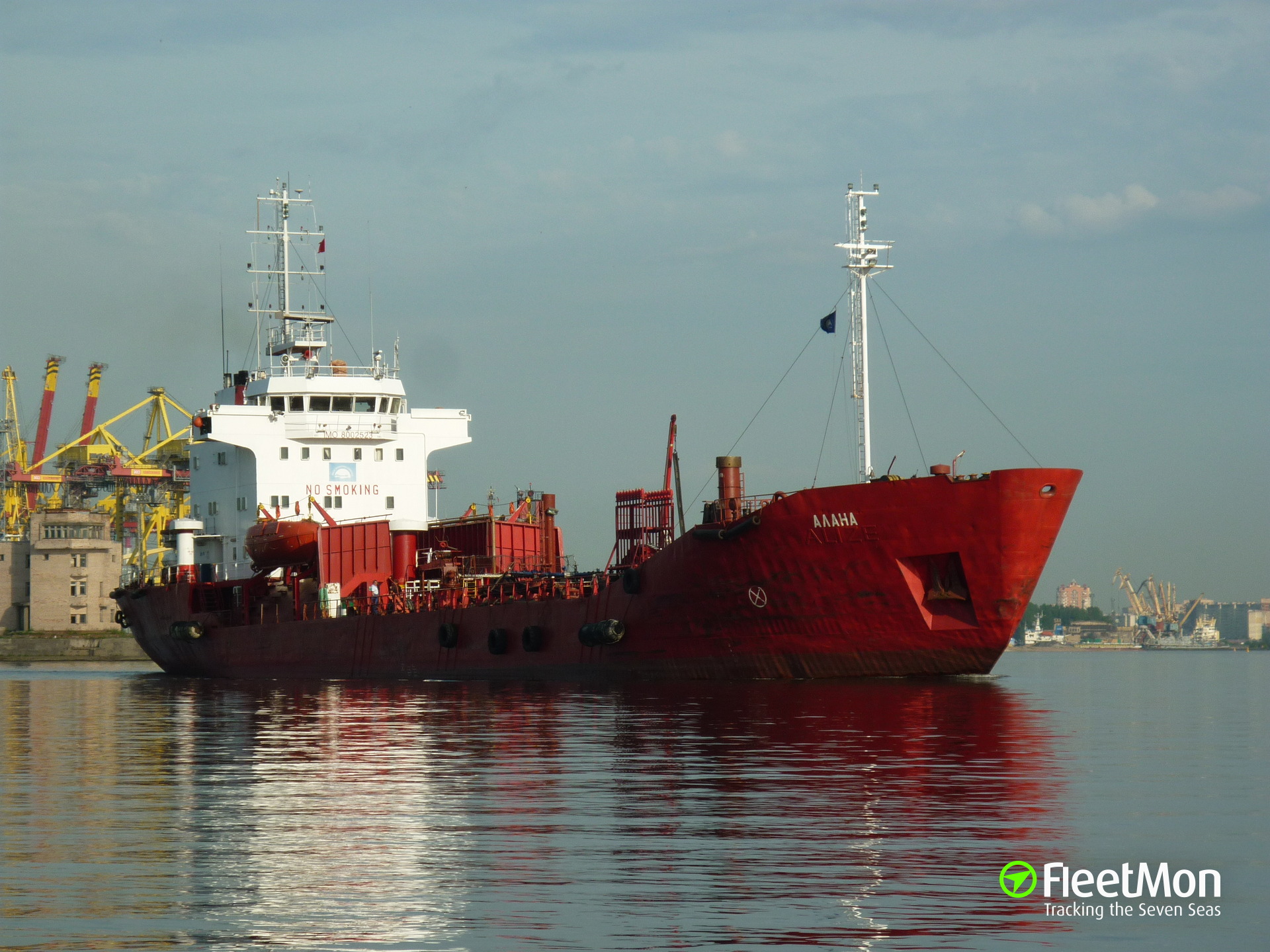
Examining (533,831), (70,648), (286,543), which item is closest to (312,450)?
(286,543)

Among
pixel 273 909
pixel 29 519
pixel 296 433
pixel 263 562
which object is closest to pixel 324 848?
pixel 273 909

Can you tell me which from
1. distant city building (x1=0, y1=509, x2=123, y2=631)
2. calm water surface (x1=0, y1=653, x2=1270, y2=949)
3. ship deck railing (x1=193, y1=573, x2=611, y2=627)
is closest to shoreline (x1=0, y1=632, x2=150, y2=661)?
distant city building (x1=0, y1=509, x2=123, y2=631)

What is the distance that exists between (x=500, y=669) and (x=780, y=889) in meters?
25.9

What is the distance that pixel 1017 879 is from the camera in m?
10.1

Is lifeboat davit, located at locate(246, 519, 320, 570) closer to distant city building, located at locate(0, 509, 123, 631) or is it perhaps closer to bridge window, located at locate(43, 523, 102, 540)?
distant city building, located at locate(0, 509, 123, 631)

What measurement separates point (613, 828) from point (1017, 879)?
138 inches

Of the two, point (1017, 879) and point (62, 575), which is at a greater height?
point (62, 575)

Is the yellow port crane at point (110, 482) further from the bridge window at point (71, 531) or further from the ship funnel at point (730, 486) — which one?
the ship funnel at point (730, 486)

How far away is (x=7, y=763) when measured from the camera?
58.6ft

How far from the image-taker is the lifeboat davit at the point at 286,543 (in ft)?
131

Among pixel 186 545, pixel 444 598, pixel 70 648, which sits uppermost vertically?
pixel 186 545

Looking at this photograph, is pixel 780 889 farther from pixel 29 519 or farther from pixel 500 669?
pixel 29 519

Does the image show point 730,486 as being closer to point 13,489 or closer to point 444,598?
point 444,598

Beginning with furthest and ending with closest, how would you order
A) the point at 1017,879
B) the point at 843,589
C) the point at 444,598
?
1. the point at 444,598
2. the point at 843,589
3. the point at 1017,879
